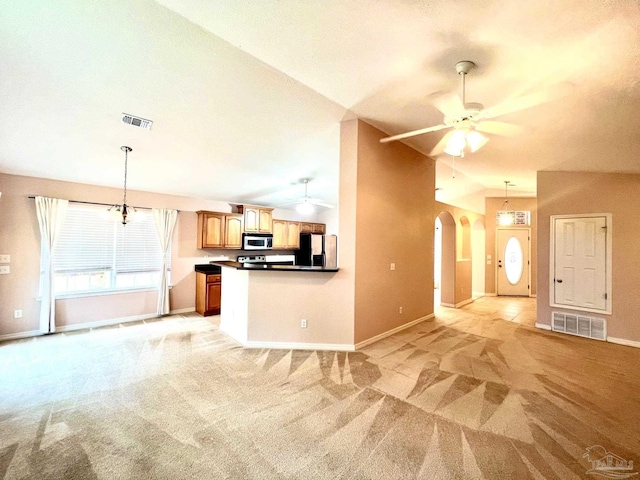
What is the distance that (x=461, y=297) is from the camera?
6.74m

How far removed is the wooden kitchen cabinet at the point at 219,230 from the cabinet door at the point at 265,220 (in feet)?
1.75

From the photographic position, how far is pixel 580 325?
4605 millimetres

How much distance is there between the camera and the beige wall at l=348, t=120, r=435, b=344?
3838 mm

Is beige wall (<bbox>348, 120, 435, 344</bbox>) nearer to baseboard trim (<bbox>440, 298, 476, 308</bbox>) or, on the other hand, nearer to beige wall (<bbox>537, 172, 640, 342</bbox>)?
baseboard trim (<bbox>440, 298, 476, 308</bbox>)

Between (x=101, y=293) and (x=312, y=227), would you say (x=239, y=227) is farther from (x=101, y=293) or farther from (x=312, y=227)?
(x=101, y=293)

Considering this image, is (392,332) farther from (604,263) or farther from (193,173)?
(193,173)

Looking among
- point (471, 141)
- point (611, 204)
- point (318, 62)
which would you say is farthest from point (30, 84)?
point (611, 204)

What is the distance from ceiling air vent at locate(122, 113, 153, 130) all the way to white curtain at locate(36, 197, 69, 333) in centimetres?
271

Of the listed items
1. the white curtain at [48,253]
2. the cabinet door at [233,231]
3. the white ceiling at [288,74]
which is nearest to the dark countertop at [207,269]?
the cabinet door at [233,231]

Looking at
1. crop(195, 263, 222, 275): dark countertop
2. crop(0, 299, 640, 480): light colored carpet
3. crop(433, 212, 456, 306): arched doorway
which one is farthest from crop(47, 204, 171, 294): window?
crop(433, 212, 456, 306): arched doorway

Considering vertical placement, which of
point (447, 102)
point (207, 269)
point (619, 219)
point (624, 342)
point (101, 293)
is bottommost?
point (624, 342)

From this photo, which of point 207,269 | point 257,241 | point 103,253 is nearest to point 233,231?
point 257,241

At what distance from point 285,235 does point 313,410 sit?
5598mm

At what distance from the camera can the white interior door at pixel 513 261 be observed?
812cm
